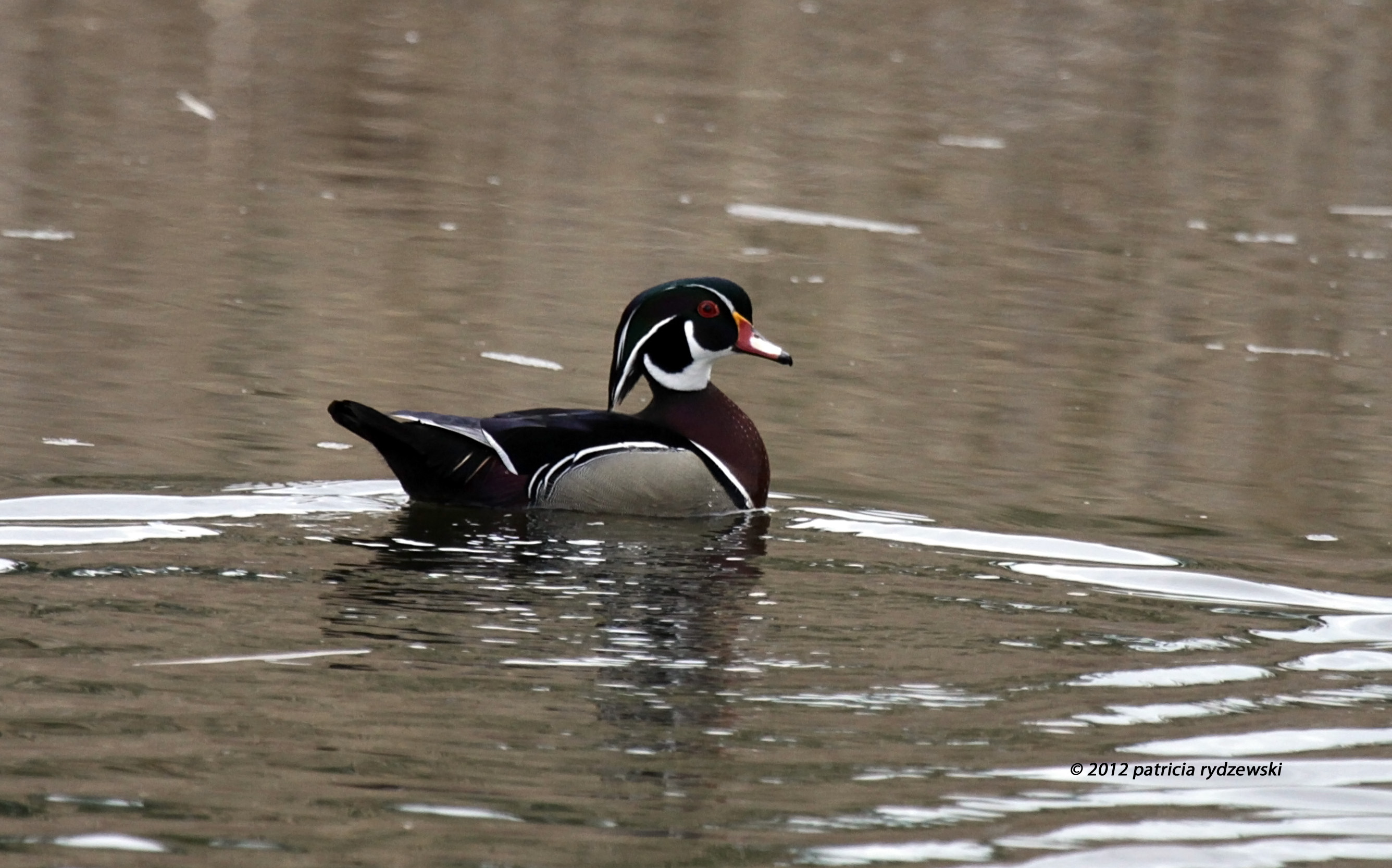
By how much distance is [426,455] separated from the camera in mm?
8305

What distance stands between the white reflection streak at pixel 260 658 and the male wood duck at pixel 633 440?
2220 mm

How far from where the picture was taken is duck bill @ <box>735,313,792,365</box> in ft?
30.5

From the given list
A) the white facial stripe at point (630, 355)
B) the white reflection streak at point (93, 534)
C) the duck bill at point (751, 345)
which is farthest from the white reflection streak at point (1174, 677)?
the white facial stripe at point (630, 355)

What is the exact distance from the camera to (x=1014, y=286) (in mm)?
13867

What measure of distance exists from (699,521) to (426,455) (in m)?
1.13

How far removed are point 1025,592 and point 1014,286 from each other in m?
6.77

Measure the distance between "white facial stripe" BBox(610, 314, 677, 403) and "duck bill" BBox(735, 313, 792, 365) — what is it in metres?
0.33

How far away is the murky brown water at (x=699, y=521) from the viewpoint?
16.2 feet

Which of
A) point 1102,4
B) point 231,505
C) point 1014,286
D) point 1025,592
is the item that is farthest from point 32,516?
point 1102,4

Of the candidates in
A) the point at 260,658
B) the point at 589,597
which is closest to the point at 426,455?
the point at 589,597

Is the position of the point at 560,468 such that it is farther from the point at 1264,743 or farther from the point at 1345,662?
the point at 1264,743

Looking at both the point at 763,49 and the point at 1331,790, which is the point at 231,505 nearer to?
the point at 1331,790

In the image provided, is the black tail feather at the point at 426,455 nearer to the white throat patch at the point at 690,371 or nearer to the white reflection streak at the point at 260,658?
the white throat patch at the point at 690,371

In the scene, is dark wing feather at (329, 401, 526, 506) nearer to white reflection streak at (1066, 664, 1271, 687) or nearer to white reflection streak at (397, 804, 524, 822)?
white reflection streak at (1066, 664, 1271, 687)
